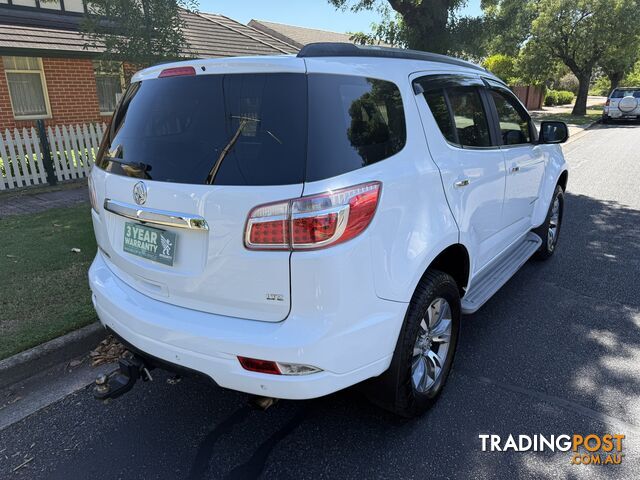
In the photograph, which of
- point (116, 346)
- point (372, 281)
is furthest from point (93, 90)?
point (372, 281)

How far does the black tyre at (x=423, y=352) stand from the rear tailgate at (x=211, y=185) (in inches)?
28.1

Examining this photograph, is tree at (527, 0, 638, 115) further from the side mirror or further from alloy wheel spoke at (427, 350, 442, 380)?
alloy wheel spoke at (427, 350, 442, 380)

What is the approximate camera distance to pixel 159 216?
220cm

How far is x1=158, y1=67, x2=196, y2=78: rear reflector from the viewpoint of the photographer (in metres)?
2.32

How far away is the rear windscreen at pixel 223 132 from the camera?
2.02m

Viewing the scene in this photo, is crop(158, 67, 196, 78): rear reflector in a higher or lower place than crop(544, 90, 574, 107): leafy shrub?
higher

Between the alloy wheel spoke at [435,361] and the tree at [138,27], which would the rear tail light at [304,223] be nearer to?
the alloy wheel spoke at [435,361]

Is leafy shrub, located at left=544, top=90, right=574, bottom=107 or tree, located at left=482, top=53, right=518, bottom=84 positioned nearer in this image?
tree, located at left=482, top=53, right=518, bottom=84

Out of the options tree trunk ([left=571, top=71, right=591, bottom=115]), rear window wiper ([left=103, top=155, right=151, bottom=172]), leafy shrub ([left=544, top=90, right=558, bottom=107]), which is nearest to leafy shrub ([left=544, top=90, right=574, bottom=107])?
leafy shrub ([left=544, top=90, right=558, bottom=107])

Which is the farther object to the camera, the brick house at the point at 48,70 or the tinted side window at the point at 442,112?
the brick house at the point at 48,70

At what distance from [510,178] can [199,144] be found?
2442mm

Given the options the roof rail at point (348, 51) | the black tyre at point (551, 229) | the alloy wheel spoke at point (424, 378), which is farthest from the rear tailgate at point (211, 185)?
the black tyre at point (551, 229)

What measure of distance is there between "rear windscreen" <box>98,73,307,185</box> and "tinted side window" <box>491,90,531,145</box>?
2.22m

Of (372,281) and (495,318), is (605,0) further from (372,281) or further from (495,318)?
(372,281)
